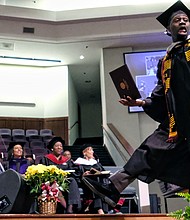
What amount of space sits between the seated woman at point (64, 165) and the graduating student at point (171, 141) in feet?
6.43

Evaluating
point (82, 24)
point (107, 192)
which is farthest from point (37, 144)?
point (107, 192)

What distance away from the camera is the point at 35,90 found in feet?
42.9

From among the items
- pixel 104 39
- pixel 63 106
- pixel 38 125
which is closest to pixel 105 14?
pixel 104 39

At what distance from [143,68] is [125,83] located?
835 cm

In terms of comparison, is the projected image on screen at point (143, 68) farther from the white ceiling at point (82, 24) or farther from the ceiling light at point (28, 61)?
the ceiling light at point (28, 61)

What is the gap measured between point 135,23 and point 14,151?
567 centimetres

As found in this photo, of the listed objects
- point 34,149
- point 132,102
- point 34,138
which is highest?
point 132,102

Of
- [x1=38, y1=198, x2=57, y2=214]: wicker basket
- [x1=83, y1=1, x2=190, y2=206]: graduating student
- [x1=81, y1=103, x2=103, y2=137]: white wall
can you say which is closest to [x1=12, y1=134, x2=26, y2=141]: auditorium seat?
[x1=81, y1=103, x2=103, y2=137]: white wall

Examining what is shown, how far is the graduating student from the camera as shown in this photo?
2447 millimetres

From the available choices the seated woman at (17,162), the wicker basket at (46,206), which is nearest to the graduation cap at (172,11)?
the wicker basket at (46,206)

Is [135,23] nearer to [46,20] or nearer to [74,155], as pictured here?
[46,20]

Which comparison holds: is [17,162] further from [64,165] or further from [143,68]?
[143,68]

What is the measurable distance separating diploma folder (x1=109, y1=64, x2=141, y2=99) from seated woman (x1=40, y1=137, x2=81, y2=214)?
197 cm

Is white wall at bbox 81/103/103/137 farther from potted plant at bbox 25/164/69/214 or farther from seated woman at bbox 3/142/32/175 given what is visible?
potted plant at bbox 25/164/69/214
